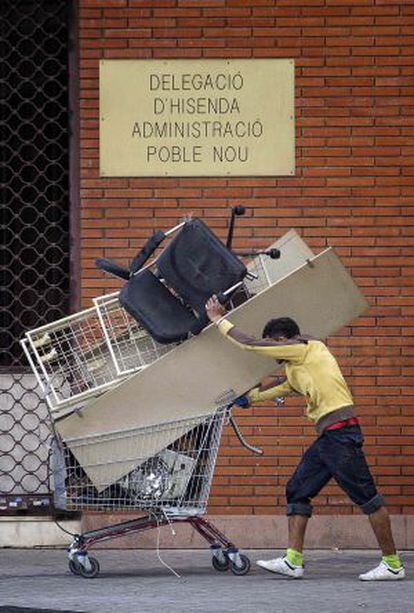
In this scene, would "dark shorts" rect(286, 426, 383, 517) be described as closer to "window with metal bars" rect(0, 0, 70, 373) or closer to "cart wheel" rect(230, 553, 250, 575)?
"cart wheel" rect(230, 553, 250, 575)

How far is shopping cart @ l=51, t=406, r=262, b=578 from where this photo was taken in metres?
10.1

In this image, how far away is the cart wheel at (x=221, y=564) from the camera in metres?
10.7

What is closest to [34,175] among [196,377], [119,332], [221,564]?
[119,332]

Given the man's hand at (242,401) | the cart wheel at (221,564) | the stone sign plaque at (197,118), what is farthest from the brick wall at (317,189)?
the man's hand at (242,401)

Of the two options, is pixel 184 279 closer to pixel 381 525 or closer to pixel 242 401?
pixel 242 401

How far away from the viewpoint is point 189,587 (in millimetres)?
10164

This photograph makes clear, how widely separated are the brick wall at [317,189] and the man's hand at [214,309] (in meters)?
2.19

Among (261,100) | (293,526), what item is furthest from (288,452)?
(261,100)

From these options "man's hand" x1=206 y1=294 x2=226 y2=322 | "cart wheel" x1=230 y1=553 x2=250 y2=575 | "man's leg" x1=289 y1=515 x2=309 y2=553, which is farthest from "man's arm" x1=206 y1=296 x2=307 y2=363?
"cart wheel" x1=230 y1=553 x2=250 y2=575

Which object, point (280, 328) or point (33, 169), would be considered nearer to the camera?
point (280, 328)

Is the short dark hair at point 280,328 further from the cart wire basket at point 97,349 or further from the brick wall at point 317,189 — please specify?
the brick wall at point 317,189

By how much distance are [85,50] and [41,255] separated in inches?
58.2

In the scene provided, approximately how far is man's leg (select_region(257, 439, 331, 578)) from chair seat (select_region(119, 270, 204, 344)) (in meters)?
1.12

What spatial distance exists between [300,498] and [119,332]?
147 cm
